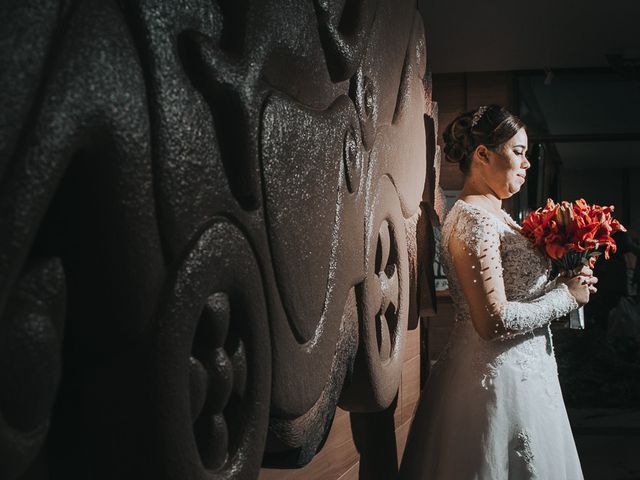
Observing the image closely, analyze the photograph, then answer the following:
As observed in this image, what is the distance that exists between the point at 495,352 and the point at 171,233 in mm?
2088

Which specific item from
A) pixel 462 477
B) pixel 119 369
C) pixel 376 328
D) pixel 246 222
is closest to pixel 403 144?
pixel 376 328

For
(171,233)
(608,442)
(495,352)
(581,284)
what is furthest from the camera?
(608,442)

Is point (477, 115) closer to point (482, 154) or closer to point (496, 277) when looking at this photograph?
point (482, 154)

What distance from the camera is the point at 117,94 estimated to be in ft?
3.86

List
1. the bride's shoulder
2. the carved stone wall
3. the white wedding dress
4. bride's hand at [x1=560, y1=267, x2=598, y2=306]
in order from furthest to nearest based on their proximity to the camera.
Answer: bride's hand at [x1=560, y1=267, x2=598, y2=306] < the bride's shoulder < the white wedding dress < the carved stone wall

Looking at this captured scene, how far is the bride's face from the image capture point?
3438mm

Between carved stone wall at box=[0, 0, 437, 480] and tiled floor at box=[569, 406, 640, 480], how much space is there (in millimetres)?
4294

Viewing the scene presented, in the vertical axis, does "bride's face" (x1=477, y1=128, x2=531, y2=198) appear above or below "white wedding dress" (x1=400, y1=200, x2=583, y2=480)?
above

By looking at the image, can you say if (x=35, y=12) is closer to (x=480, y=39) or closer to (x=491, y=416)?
(x=491, y=416)

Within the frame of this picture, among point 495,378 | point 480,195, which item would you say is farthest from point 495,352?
point 480,195

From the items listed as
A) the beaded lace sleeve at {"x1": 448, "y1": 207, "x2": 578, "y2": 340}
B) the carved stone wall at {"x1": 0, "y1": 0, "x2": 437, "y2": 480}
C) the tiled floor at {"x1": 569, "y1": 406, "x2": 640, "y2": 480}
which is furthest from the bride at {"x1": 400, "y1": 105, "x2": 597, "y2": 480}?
the tiled floor at {"x1": 569, "y1": 406, "x2": 640, "y2": 480}

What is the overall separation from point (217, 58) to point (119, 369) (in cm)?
50

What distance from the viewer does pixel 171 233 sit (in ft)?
4.33

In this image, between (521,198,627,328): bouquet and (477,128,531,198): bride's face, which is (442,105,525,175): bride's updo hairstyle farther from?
(521,198,627,328): bouquet
